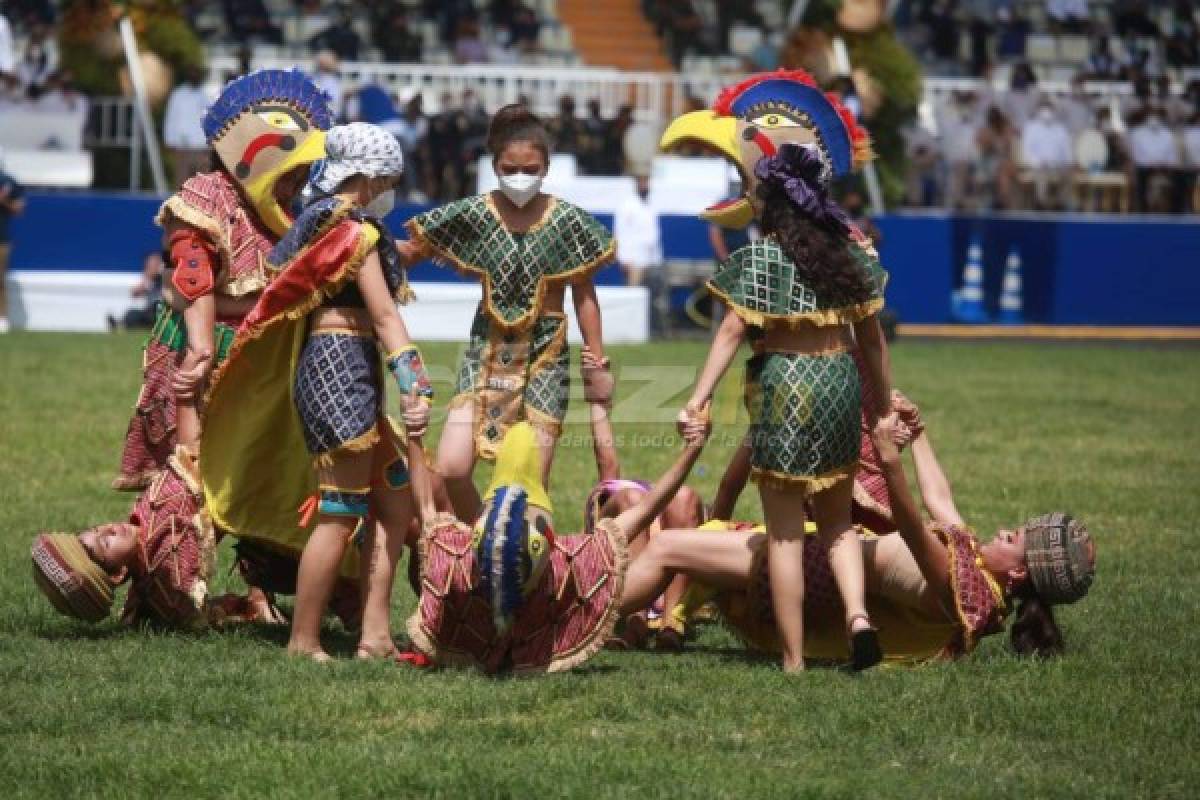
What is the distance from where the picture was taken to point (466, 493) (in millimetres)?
8211

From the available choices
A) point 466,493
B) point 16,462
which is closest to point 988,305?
point 16,462

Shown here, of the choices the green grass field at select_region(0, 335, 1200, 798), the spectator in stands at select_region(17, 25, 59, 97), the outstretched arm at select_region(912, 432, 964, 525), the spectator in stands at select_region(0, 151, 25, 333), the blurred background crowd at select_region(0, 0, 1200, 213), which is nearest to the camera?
the green grass field at select_region(0, 335, 1200, 798)

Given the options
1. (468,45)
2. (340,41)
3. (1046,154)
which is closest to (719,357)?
(340,41)

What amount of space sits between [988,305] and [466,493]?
17803mm

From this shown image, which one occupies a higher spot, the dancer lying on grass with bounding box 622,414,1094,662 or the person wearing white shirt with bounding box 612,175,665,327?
the dancer lying on grass with bounding box 622,414,1094,662

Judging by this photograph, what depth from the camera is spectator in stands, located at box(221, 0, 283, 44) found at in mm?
27594

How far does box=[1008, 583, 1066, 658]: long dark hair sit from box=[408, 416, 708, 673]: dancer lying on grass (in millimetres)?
1337

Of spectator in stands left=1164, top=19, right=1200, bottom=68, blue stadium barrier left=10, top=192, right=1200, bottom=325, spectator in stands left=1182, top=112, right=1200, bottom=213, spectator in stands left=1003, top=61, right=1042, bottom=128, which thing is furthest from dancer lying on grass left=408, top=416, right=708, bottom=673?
spectator in stands left=1164, top=19, right=1200, bottom=68

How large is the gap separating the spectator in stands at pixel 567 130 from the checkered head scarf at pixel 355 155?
18.0 metres

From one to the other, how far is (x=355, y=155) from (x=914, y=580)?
2370mm

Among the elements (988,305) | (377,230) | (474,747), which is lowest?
Answer: (988,305)

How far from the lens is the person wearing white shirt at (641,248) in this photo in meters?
22.4

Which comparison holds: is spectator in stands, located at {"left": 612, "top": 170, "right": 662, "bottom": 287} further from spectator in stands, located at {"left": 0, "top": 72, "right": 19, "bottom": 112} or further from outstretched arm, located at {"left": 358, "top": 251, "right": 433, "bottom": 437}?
outstretched arm, located at {"left": 358, "top": 251, "right": 433, "bottom": 437}

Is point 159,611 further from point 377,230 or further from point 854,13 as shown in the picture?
point 854,13
